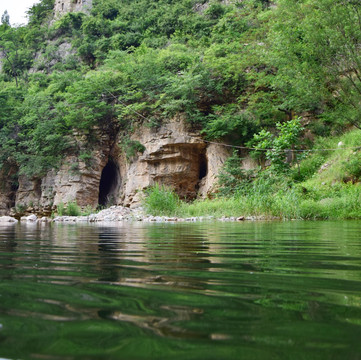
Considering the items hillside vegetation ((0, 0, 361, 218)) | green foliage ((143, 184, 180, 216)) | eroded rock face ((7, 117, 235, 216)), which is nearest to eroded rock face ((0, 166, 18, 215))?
hillside vegetation ((0, 0, 361, 218))

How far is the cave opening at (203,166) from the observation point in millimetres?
18828

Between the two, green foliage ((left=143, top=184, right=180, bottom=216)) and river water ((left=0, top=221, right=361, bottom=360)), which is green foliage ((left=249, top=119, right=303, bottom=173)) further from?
river water ((left=0, top=221, right=361, bottom=360))

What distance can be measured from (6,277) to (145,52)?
22964 millimetres

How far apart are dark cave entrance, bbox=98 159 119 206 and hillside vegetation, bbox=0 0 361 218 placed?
9.37 ft

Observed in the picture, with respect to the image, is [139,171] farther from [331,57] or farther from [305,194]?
[331,57]

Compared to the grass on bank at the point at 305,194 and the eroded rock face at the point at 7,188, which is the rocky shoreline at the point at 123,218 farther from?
the eroded rock face at the point at 7,188

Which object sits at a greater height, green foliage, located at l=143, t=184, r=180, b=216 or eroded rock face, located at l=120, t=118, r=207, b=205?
eroded rock face, located at l=120, t=118, r=207, b=205

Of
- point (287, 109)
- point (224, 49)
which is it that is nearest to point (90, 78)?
point (224, 49)

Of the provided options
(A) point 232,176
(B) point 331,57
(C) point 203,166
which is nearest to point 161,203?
(A) point 232,176

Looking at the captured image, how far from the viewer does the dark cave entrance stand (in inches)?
872

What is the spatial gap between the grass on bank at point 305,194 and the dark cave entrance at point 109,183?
32.7 ft

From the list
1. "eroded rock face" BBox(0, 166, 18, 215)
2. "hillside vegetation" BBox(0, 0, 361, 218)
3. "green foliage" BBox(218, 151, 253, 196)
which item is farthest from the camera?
"eroded rock face" BBox(0, 166, 18, 215)

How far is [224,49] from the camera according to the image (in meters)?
18.4

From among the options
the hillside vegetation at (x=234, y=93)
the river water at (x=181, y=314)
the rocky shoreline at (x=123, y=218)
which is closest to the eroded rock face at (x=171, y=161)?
the hillside vegetation at (x=234, y=93)
